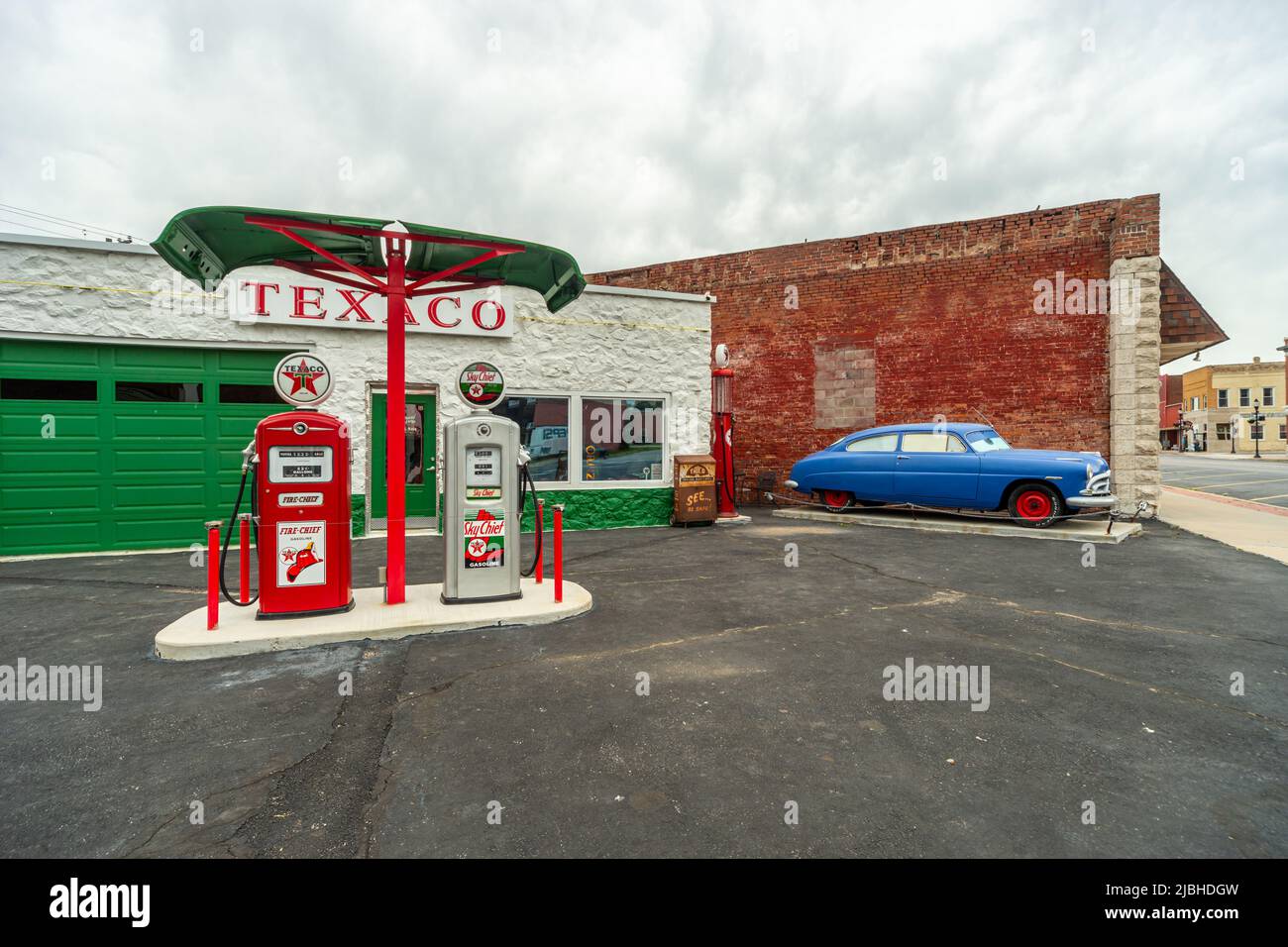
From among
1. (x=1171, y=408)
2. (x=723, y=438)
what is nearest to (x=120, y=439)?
(x=723, y=438)

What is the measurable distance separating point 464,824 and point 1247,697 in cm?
466

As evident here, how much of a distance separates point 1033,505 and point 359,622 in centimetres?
1075

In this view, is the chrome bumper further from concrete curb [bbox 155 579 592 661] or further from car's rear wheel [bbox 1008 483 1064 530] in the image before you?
concrete curb [bbox 155 579 592 661]

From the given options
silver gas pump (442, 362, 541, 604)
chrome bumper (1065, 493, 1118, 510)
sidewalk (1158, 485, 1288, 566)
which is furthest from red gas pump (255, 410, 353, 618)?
sidewalk (1158, 485, 1288, 566)

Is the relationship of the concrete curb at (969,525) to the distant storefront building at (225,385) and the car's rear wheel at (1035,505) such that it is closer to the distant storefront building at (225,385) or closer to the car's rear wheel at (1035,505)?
the car's rear wheel at (1035,505)

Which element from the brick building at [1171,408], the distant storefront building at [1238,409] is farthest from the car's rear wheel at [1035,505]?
the brick building at [1171,408]

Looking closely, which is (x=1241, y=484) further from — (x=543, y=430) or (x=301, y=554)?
(x=301, y=554)

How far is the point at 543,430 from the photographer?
1145cm

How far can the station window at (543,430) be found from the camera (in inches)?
445

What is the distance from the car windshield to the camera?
37.6ft

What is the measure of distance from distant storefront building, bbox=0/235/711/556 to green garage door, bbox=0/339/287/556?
0.02 m

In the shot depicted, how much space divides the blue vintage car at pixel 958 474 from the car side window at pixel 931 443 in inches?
0.6
